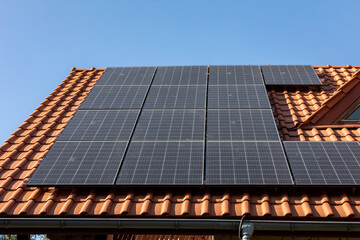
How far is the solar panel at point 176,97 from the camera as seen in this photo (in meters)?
8.59

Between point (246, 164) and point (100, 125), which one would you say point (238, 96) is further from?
point (100, 125)

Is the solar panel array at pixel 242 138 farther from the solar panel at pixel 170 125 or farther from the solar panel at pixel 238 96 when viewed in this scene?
the solar panel at pixel 170 125

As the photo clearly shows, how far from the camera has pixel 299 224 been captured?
5.40m

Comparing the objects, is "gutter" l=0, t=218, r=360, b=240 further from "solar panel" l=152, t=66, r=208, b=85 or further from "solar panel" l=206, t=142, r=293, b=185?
"solar panel" l=152, t=66, r=208, b=85

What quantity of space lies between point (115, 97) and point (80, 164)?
2984mm

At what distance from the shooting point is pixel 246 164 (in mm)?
6352

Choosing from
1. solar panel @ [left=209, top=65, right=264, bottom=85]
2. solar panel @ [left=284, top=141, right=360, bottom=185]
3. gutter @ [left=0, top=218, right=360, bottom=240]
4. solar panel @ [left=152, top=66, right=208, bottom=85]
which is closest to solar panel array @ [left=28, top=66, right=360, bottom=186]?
solar panel @ [left=284, top=141, right=360, bottom=185]

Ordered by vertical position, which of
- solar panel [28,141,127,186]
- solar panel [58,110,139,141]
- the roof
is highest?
solar panel [58,110,139,141]

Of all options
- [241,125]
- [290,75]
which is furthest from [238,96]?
[290,75]

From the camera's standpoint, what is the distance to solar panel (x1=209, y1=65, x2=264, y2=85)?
385 inches

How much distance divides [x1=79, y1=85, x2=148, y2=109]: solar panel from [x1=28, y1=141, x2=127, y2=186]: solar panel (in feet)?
5.60

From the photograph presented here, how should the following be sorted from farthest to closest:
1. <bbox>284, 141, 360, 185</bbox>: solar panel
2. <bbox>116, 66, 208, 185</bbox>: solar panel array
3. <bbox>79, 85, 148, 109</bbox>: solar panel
A: <bbox>79, 85, 148, 109</bbox>: solar panel → <bbox>116, 66, 208, 185</bbox>: solar panel array → <bbox>284, 141, 360, 185</bbox>: solar panel

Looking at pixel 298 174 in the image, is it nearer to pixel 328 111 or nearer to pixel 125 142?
pixel 328 111

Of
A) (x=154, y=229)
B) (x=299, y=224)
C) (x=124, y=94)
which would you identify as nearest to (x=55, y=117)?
(x=124, y=94)
